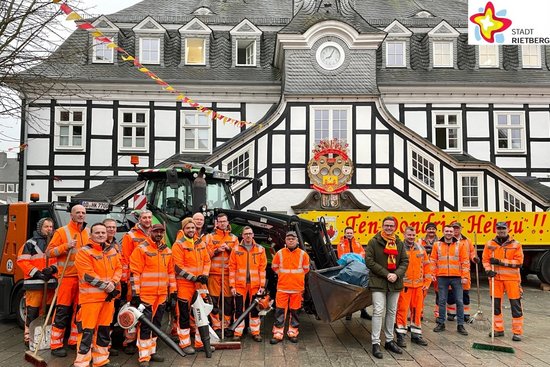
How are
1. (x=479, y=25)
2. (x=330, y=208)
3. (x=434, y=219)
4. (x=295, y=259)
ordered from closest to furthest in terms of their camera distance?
(x=295, y=259), (x=434, y=219), (x=479, y=25), (x=330, y=208)

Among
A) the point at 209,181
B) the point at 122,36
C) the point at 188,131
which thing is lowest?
the point at 209,181

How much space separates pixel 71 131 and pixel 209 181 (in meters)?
12.9

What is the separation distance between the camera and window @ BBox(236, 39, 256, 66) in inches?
853

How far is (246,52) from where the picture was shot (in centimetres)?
2198

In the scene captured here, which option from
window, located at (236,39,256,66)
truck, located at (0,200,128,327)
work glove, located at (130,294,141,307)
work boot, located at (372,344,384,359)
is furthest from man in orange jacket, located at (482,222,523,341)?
window, located at (236,39,256,66)

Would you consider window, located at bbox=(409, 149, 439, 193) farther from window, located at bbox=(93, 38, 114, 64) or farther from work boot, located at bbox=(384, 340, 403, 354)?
window, located at bbox=(93, 38, 114, 64)

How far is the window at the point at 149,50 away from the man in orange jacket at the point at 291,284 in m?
16.1

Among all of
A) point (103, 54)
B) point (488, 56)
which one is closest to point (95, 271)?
point (103, 54)

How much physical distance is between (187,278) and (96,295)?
4.17 feet

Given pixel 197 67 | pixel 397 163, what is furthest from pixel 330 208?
pixel 197 67

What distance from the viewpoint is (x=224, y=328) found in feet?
25.2

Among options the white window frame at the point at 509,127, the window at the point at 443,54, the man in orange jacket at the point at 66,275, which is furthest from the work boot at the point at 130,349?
the window at the point at 443,54

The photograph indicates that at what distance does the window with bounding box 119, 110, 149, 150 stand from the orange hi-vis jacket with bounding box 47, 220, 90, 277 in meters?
13.7

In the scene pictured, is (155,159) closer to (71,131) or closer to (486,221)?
(71,131)
